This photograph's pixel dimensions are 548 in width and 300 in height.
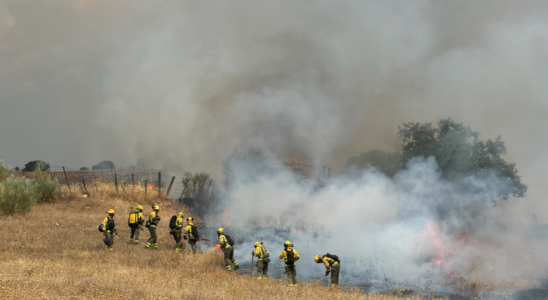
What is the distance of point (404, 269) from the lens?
17453 mm

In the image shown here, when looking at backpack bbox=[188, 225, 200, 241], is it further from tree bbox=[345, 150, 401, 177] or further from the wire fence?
tree bbox=[345, 150, 401, 177]

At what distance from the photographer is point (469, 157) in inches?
1080

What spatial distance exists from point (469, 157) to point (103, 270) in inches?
930

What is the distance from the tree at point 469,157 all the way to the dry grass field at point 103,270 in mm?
17723

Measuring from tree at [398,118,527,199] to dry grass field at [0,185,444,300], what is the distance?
58.1 ft

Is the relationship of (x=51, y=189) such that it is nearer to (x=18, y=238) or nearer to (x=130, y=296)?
(x=18, y=238)

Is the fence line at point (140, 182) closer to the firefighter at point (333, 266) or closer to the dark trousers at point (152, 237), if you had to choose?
the dark trousers at point (152, 237)

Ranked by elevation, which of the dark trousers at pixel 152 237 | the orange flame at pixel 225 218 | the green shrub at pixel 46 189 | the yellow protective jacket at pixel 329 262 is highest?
the green shrub at pixel 46 189

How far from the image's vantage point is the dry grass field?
31.4 feet

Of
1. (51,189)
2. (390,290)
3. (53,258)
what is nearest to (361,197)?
(390,290)

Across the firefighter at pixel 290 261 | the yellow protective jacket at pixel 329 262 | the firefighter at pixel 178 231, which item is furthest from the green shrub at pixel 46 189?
the yellow protective jacket at pixel 329 262

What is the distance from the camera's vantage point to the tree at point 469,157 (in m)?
27.2

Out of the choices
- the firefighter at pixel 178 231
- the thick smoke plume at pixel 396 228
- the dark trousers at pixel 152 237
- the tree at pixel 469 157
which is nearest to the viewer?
the thick smoke plume at pixel 396 228

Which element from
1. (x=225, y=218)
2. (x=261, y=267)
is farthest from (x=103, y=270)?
A: (x=225, y=218)
